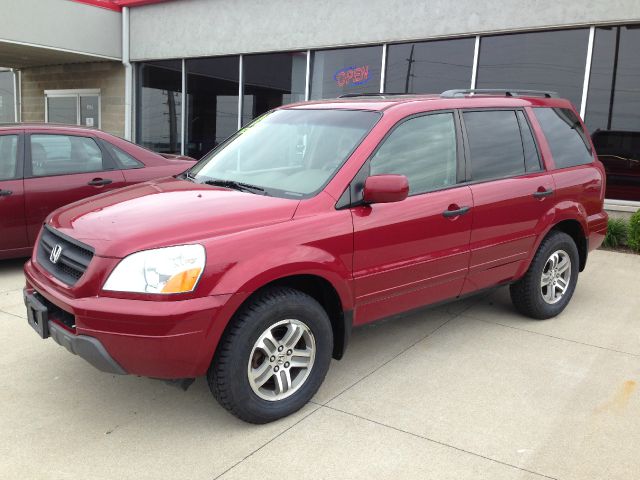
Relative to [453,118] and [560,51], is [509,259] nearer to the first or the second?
[453,118]

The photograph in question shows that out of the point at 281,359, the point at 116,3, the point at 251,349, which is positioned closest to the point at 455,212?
the point at 281,359

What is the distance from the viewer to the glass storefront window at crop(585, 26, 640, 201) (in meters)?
7.77

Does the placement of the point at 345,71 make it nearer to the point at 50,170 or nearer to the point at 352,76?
the point at 352,76

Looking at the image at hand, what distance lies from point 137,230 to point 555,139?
3.54 m

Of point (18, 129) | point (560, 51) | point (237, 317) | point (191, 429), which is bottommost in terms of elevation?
point (191, 429)

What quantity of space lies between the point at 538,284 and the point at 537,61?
4.86 m

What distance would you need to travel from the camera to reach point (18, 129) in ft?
19.4

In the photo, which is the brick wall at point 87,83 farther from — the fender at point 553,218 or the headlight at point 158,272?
the headlight at point 158,272

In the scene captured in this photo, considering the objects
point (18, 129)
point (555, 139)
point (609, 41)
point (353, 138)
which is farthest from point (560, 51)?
point (18, 129)

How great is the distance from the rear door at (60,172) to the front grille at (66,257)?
2.65m

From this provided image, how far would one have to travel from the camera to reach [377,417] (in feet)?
10.7

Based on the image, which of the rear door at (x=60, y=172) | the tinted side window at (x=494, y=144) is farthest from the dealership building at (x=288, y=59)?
the rear door at (x=60, y=172)

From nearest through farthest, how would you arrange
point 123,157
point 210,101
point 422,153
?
1. point 422,153
2. point 123,157
3. point 210,101

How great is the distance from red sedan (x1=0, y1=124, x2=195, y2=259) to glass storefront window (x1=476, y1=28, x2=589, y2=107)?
17.0 ft
